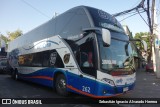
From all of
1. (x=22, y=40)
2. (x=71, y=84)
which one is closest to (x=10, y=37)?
(x=22, y=40)

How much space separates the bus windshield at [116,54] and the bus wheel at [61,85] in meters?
2.60

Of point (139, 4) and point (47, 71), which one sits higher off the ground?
point (139, 4)

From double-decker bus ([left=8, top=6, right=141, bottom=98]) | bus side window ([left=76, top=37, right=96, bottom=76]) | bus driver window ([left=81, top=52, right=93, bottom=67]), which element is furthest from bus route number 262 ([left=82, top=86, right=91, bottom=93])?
bus driver window ([left=81, top=52, right=93, bottom=67])

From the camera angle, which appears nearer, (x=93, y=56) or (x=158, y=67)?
(x=93, y=56)

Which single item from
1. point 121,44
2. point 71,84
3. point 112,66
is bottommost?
point 71,84

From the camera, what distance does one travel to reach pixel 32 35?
47.6 feet

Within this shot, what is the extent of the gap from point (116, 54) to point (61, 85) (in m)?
3.11

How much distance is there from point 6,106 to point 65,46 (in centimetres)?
351

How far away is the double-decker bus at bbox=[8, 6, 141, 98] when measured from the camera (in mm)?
7871

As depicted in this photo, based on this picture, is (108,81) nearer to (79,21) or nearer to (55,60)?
(79,21)

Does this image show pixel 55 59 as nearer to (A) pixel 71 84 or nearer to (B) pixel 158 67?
(A) pixel 71 84

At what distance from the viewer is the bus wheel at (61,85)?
9811 millimetres

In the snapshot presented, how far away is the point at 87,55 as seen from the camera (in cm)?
841

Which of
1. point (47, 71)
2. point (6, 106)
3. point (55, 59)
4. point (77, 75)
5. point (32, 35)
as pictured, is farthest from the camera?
point (32, 35)
